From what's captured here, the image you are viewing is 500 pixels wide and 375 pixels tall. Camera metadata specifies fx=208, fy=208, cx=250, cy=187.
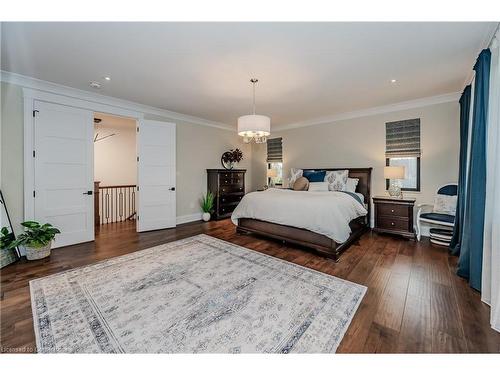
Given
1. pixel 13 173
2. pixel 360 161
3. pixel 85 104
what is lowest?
pixel 13 173

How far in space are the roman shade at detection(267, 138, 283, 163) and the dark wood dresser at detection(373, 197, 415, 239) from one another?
9.75 feet

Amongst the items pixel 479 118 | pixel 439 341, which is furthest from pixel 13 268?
pixel 479 118

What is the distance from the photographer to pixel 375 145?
4.57m

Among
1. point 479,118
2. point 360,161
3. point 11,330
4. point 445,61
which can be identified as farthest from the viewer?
point 360,161

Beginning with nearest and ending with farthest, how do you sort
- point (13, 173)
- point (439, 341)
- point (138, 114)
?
point (439, 341) < point (13, 173) < point (138, 114)

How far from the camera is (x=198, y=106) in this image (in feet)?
14.4

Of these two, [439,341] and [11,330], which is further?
[11,330]

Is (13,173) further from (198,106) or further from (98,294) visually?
(198,106)

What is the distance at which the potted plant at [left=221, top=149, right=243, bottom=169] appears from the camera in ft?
19.9

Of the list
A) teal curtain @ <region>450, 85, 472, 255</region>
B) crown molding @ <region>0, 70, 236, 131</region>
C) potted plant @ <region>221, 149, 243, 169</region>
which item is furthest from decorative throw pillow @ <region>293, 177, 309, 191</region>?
crown molding @ <region>0, 70, 236, 131</region>

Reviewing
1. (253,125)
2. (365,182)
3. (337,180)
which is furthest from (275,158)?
(253,125)

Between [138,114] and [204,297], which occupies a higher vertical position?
[138,114]

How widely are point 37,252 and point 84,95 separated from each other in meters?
2.59
